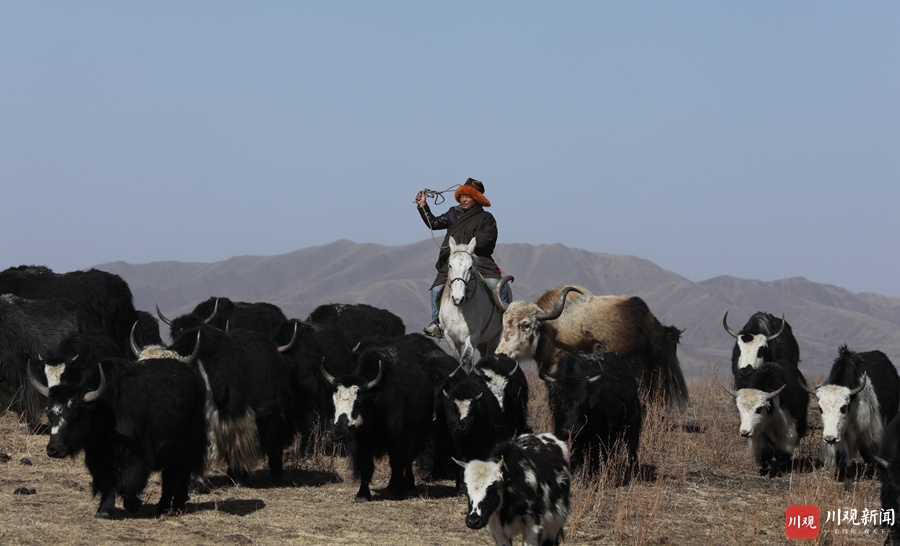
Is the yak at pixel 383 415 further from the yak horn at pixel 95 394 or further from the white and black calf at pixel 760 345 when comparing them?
the white and black calf at pixel 760 345

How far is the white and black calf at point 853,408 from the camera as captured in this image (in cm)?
1103

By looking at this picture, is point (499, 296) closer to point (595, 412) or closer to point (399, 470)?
point (595, 412)

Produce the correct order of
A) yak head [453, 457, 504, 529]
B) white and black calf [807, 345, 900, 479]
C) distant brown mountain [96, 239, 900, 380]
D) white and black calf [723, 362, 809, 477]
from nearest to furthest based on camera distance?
1. yak head [453, 457, 504, 529]
2. white and black calf [807, 345, 900, 479]
3. white and black calf [723, 362, 809, 477]
4. distant brown mountain [96, 239, 900, 380]

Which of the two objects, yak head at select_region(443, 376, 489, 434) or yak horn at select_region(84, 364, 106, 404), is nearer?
yak horn at select_region(84, 364, 106, 404)

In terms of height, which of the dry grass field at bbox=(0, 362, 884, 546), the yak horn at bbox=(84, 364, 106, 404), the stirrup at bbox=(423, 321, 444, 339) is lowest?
the dry grass field at bbox=(0, 362, 884, 546)

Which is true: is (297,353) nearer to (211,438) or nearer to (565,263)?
(211,438)

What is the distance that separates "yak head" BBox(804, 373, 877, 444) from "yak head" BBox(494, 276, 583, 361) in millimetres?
3302

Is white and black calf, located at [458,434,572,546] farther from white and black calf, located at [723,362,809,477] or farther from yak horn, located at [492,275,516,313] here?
yak horn, located at [492,275,516,313]

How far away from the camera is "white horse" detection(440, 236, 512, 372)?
1238cm

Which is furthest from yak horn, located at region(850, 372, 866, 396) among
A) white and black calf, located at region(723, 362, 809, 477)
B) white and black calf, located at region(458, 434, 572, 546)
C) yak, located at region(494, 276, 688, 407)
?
white and black calf, located at region(458, 434, 572, 546)

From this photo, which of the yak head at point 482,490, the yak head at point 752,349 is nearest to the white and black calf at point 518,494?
the yak head at point 482,490

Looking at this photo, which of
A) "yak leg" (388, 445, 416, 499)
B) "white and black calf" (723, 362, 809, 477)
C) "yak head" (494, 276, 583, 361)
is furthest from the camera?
"yak head" (494, 276, 583, 361)

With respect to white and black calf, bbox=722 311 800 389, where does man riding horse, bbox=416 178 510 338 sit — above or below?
above

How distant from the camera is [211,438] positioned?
9.61 meters
